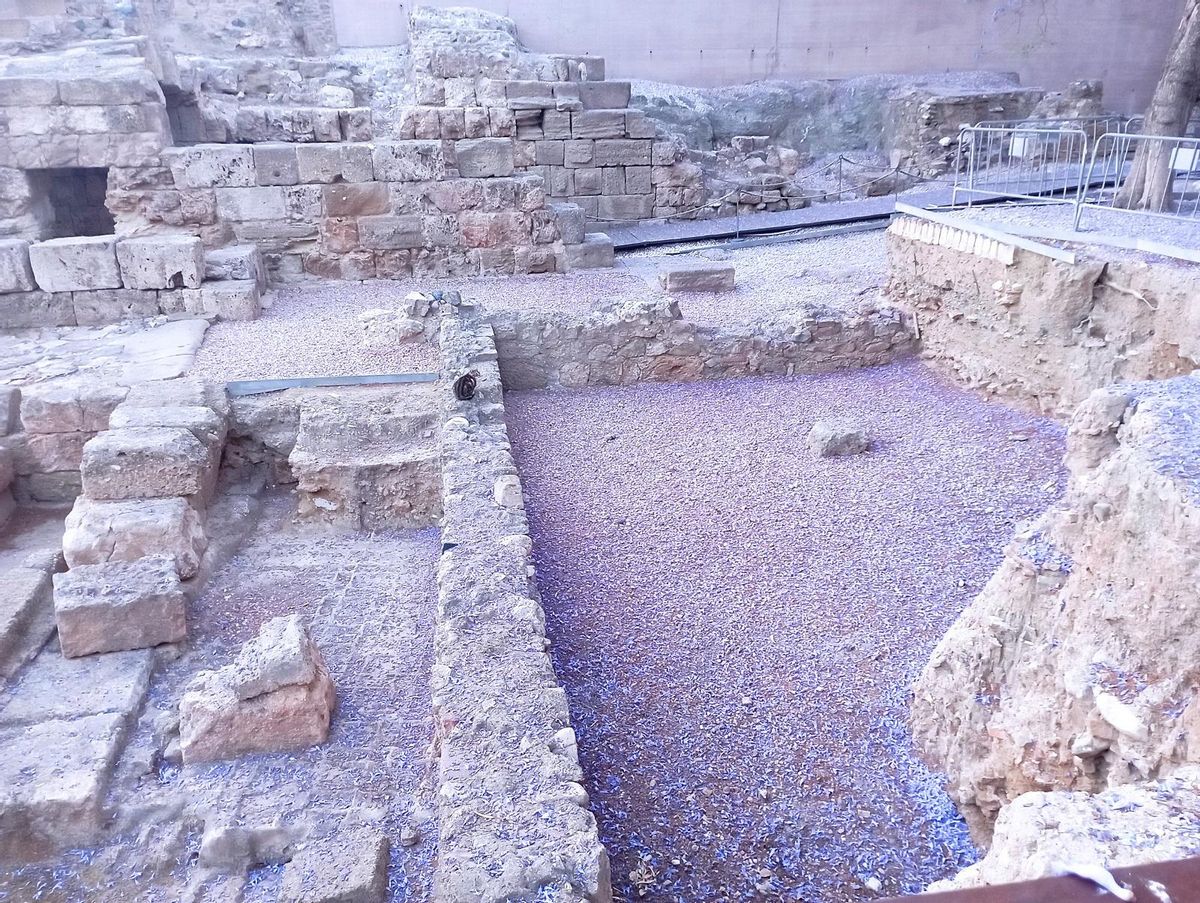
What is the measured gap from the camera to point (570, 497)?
5234 millimetres

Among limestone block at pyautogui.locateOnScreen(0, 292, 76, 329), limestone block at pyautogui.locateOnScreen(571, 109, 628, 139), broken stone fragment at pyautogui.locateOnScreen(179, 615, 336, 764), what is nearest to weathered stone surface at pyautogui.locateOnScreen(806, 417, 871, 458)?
broken stone fragment at pyautogui.locateOnScreen(179, 615, 336, 764)

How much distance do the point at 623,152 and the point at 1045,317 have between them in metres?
7.53

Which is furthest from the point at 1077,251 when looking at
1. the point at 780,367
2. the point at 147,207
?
the point at 147,207

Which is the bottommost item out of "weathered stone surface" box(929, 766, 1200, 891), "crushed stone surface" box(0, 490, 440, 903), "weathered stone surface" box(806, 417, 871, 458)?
"crushed stone surface" box(0, 490, 440, 903)

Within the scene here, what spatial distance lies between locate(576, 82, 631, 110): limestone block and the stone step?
8100 mm

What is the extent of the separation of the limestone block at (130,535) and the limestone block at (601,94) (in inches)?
369

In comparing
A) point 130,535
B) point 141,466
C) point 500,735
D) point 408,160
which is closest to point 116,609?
point 130,535

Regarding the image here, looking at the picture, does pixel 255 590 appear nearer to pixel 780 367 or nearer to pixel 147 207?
pixel 780 367

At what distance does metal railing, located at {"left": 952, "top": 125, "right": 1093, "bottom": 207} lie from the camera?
976 cm

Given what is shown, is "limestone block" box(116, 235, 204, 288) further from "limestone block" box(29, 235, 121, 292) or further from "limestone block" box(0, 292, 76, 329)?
"limestone block" box(0, 292, 76, 329)

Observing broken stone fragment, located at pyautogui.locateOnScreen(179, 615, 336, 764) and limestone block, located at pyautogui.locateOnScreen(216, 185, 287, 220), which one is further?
limestone block, located at pyautogui.locateOnScreen(216, 185, 287, 220)

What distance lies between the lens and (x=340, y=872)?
288 cm

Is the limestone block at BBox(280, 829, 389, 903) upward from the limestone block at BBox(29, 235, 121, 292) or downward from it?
downward

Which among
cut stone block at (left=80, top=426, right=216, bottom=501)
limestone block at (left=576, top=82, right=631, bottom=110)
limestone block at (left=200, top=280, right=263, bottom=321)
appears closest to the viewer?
cut stone block at (left=80, top=426, right=216, bottom=501)
